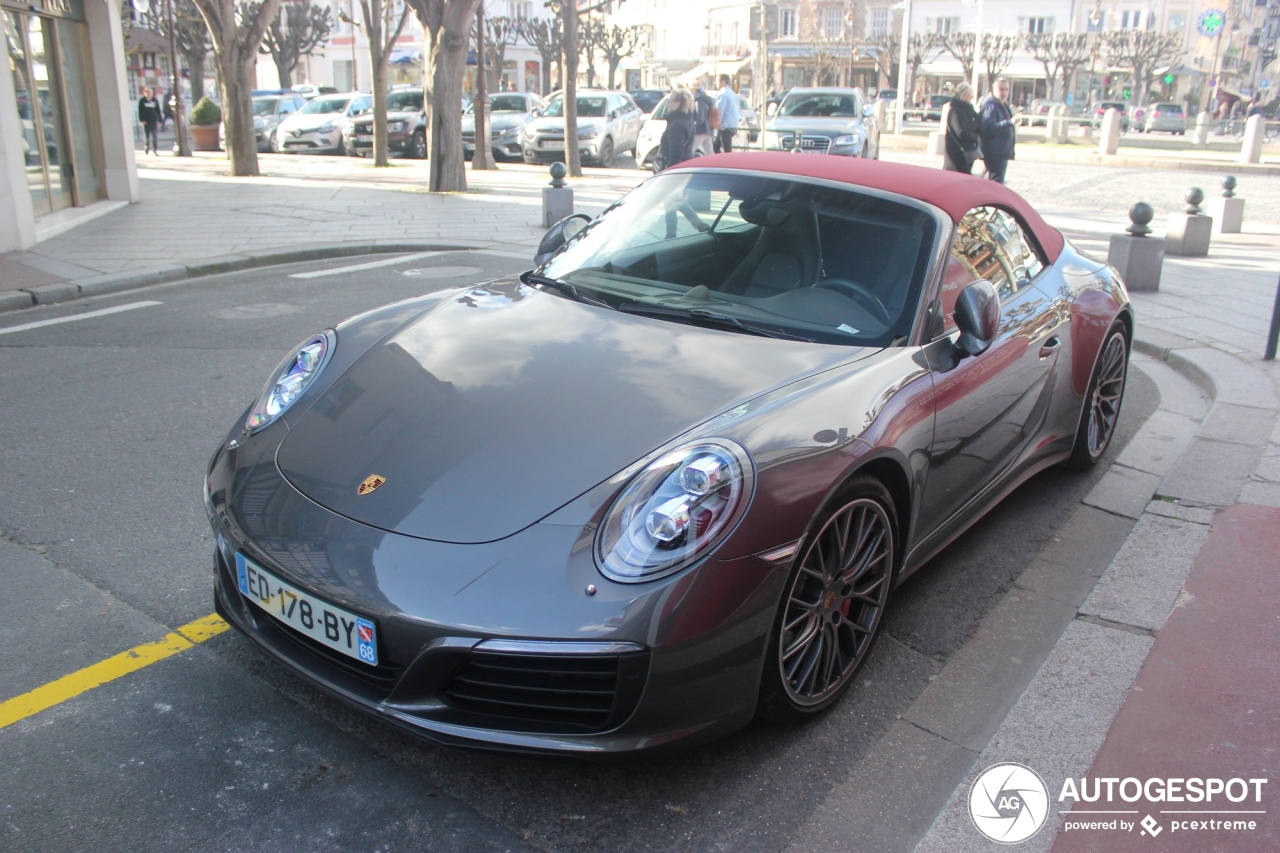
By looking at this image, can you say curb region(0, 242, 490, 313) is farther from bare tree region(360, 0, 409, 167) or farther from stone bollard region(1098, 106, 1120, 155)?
stone bollard region(1098, 106, 1120, 155)

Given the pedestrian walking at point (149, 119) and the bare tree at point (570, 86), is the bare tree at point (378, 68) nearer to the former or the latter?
the bare tree at point (570, 86)

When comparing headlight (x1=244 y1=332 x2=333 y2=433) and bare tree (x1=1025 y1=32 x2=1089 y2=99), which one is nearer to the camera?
headlight (x1=244 y1=332 x2=333 y2=433)

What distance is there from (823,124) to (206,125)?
17.2 meters

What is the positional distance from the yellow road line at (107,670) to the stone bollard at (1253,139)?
1063 inches

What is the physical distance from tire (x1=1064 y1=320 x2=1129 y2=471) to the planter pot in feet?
88.9

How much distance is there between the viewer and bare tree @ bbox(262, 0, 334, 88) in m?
48.9

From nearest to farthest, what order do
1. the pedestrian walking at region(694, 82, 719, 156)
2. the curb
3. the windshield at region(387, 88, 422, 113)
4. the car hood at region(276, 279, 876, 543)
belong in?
the car hood at region(276, 279, 876, 543), the curb, the pedestrian walking at region(694, 82, 719, 156), the windshield at region(387, 88, 422, 113)

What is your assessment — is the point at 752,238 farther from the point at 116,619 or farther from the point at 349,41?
the point at 349,41

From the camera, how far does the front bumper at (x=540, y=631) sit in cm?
217

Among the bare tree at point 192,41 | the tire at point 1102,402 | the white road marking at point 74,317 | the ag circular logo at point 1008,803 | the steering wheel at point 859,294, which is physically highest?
the bare tree at point 192,41

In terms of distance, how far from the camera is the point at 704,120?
53.0 feet

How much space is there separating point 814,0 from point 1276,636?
291 feet

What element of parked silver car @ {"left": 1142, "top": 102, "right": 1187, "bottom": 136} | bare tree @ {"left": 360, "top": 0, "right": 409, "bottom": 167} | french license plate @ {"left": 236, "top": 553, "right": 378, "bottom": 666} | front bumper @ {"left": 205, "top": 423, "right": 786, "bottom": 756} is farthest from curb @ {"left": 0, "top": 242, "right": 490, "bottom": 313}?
parked silver car @ {"left": 1142, "top": 102, "right": 1187, "bottom": 136}

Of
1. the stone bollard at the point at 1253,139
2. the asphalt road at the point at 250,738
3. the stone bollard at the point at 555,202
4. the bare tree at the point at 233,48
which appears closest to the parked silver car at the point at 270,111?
the bare tree at the point at 233,48
